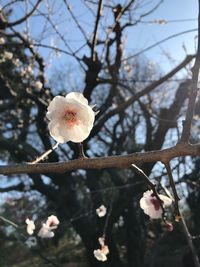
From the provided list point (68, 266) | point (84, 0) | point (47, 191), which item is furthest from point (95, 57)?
point (68, 266)

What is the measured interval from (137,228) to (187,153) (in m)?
5.12

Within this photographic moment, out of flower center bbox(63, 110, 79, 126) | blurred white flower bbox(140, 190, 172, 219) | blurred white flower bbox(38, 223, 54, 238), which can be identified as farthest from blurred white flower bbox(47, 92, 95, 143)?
blurred white flower bbox(38, 223, 54, 238)

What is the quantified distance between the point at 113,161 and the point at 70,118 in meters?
0.32

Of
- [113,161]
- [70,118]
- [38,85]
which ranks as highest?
[38,85]

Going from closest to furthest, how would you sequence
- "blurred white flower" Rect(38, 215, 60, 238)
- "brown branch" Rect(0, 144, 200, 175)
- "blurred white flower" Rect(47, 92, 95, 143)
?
"brown branch" Rect(0, 144, 200, 175) → "blurred white flower" Rect(47, 92, 95, 143) → "blurred white flower" Rect(38, 215, 60, 238)

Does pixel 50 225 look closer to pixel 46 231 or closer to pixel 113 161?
pixel 46 231

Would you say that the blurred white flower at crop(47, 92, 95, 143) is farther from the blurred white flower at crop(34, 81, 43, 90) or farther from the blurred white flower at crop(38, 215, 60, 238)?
the blurred white flower at crop(34, 81, 43, 90)

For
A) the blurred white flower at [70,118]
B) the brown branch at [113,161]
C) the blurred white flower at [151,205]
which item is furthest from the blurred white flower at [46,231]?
the brown branch at [113,161]

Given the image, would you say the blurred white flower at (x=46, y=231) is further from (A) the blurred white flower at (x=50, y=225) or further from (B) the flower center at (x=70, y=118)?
(B) the flower center at (x=70, y=118)

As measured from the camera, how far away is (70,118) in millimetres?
1510

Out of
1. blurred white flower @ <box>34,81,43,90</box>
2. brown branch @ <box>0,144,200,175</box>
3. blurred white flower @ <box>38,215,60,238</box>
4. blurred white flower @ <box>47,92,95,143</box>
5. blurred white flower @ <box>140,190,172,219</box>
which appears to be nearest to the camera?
Answer: brown branch @ <box>0,144,200,175</box>

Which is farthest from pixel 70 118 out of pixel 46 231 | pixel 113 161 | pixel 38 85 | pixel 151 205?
pixel 38 85

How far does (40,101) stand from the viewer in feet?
18.0

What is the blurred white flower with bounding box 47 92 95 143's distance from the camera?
4.79 ft
